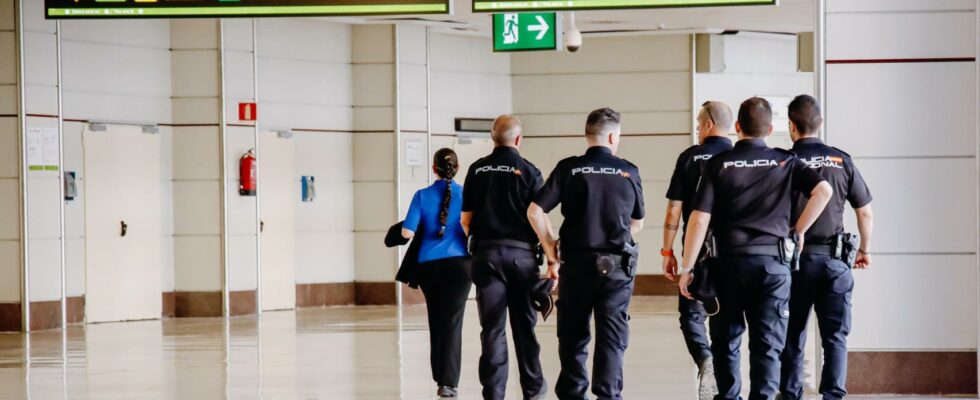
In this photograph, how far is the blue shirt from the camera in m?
8.32

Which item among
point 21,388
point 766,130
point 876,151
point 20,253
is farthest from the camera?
point 20,253

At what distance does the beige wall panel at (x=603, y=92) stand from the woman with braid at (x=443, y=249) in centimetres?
1006

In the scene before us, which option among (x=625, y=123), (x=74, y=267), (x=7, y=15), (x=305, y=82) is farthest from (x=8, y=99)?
(x=625, y=123)

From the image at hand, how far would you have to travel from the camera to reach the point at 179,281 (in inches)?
619

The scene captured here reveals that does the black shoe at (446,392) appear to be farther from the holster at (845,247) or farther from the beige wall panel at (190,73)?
the beige wall panel at (190,73)

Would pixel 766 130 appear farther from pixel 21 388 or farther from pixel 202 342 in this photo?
pixel 202 342

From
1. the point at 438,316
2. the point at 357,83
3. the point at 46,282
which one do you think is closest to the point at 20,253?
the point at 46,282

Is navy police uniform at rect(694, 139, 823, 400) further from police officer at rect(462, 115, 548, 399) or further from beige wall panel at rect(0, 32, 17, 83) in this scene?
beige wall panel at rect(0, 32, 17, 83)

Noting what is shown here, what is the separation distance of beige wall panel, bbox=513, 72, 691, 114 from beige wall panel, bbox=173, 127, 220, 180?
450cm

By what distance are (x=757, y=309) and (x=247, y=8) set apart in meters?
4.09

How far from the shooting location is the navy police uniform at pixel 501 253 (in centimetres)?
754

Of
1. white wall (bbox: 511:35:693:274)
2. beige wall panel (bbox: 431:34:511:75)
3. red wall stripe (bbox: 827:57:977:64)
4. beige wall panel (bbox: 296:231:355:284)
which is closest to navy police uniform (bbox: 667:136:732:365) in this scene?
red wall stripe (bbox: 827:57:977:64)

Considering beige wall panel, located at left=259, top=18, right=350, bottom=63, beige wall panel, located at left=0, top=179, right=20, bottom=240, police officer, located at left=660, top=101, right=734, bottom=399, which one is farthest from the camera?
beige wall panel, located at left=259, top=18, right=350, bottom=63

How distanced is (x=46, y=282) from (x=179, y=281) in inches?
70.3
